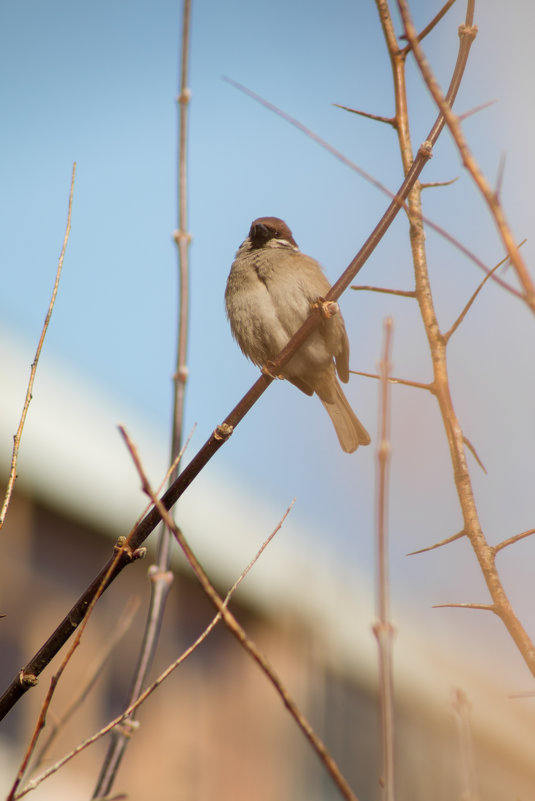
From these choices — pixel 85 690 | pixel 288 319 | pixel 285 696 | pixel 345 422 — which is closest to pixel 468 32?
pixel 285 696

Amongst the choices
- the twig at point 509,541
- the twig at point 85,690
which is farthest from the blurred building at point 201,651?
the twig at point 509,541

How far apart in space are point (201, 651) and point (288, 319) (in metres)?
6.95

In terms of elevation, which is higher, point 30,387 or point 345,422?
point 345,422

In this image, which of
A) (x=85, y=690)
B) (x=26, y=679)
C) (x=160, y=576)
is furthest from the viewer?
(x=85, y=690)

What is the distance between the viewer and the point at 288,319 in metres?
3.82

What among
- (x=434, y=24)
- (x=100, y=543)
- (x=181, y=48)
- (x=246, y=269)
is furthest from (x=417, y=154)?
(x=100, y=543)

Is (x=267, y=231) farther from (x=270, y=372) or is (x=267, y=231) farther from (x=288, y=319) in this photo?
(x=270, y=372)

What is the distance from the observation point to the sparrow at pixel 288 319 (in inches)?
151

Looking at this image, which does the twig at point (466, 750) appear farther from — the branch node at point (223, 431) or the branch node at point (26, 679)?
the branch node at point (26, 679)

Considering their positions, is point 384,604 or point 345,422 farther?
point 345,422

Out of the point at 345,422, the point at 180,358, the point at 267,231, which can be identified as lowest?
the point at 180,358

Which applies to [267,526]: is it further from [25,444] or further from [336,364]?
[336,364]

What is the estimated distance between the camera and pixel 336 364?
409cm

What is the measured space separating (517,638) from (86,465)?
652cm
